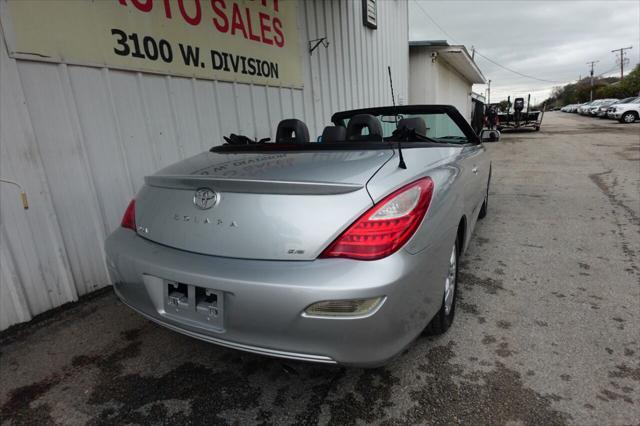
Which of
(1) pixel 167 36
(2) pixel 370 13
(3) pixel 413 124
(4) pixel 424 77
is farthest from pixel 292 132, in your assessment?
(4) pixel 424 77

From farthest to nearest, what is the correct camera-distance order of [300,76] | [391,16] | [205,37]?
[391,16], [300,76], [205,37]

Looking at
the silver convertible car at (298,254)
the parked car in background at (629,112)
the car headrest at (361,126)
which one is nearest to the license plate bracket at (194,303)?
the silver convertible car at (298,254)

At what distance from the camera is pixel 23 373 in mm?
2164

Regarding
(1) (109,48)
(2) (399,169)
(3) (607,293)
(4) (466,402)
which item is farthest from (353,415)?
(1) (109,48)

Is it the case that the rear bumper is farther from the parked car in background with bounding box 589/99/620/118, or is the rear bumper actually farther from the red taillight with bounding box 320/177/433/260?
the parked car in background with bounding box 589/99/620/118

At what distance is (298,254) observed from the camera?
150 centimetres

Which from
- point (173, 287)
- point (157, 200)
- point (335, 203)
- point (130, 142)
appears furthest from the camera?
point (130, 142)

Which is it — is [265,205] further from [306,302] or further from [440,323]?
[440,323]

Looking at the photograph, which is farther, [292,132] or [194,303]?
[292,132]

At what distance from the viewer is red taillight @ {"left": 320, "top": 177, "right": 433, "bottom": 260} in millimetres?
1477

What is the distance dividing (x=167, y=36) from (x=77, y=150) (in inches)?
54.5

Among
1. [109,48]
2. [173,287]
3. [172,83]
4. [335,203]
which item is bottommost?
[173,287]

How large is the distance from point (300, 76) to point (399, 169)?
4.18 metres

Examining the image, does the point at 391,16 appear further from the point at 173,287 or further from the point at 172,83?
the point at 173,287
